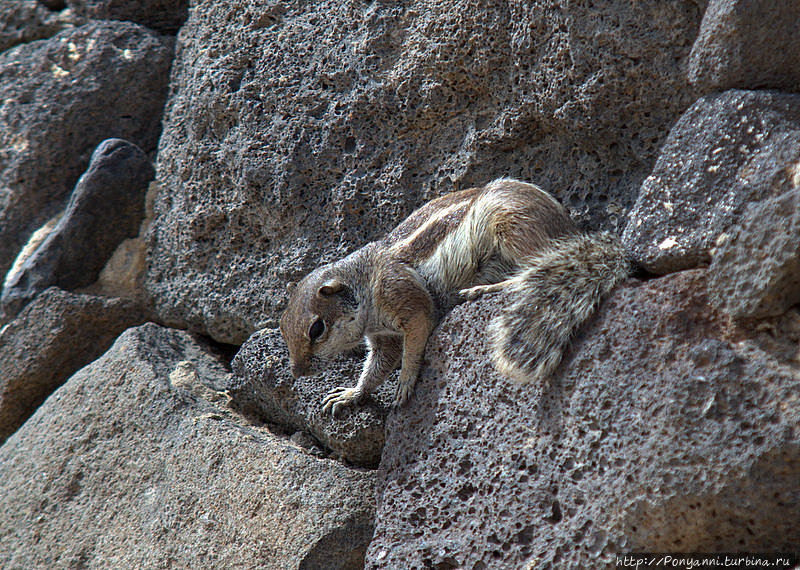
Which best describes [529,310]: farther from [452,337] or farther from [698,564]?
[698,564]

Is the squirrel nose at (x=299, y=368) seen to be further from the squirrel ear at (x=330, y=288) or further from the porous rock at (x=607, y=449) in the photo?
the porous rock at (x=607, y=449)

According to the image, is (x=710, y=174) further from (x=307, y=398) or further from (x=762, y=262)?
(x=307, y=398)

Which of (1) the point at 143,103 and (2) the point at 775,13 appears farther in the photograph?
(1) the point at 143,103

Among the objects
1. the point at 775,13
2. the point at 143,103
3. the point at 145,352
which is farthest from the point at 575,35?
the point at 143,103

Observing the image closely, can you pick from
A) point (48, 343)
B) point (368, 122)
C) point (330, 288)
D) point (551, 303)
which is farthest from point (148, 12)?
point (551, 303)

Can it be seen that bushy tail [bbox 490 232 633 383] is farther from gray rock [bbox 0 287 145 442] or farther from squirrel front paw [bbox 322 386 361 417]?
gray rock [bbox 0 287 145 442]

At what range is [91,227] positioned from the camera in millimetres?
5027

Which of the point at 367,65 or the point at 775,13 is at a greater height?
the point at 775,13

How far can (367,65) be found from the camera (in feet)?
12.8

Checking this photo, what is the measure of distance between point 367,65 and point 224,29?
1227 millimetres

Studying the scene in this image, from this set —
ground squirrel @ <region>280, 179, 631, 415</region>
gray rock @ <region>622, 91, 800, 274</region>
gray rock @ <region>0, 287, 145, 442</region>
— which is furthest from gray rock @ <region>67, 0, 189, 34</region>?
gray rock @ <region>622, 91, 800, 274</region>

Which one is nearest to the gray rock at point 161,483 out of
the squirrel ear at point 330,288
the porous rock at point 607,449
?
the porous rock at point 607,449

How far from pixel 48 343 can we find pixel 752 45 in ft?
14.0

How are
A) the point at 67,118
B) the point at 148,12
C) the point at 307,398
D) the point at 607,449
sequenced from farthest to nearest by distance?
the point at 148,12 → the point at 67,118 → the point at 307,398 → the point at 607,449
